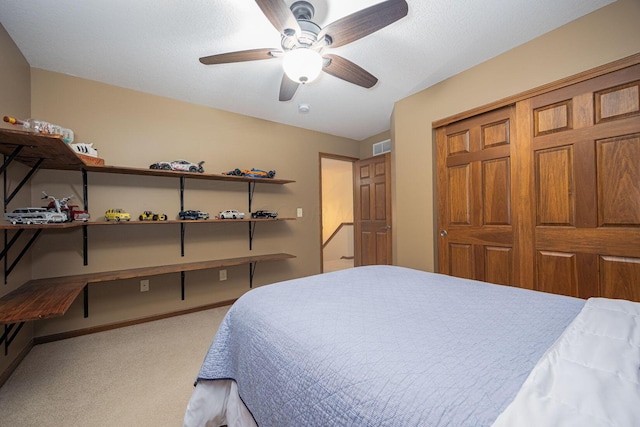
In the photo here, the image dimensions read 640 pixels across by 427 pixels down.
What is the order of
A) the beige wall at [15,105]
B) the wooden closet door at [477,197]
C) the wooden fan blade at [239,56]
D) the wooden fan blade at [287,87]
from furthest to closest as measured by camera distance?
the wooden closet door at [477,197], the wooden fan blade at [287,87], the beige wall at [15,105], the wooden fan blade at [239,56]

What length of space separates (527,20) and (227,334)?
2.71 meters

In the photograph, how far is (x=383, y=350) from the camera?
28.4 inches

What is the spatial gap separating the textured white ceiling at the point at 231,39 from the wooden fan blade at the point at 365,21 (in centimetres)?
27

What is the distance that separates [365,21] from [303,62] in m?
0.39

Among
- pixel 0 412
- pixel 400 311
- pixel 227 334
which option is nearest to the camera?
pixel 400 311

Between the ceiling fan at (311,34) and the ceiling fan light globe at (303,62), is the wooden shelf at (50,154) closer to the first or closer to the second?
the ceiling fan at (311,34)

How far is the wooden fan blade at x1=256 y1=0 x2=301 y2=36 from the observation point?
1.24 metres

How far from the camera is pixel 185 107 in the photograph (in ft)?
9.55

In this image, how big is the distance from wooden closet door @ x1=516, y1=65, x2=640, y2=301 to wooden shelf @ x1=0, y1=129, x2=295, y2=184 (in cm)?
292

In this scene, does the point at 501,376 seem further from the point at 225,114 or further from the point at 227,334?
the point at 225,114

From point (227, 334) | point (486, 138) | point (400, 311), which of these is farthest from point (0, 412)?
point (486, 138)

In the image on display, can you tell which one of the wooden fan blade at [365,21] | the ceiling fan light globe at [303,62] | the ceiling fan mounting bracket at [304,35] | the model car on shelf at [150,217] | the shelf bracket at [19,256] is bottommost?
the shelf bracket at [19,256]

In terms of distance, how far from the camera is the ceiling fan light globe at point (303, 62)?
1.54 metres

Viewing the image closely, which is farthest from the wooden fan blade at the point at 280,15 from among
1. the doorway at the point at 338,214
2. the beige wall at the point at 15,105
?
the doorway at the point at 338,214
